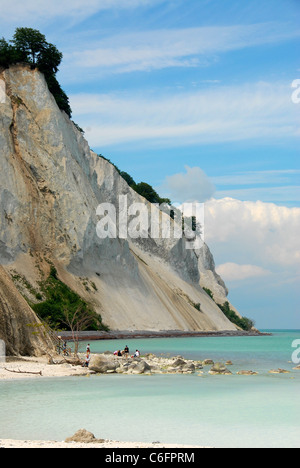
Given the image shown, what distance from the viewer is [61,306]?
5475 cm

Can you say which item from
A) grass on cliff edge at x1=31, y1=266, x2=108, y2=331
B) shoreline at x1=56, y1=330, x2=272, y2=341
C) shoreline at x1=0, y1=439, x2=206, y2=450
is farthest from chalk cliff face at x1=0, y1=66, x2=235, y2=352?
shoreline at x1=0, y1=439, x2=206, y2=450

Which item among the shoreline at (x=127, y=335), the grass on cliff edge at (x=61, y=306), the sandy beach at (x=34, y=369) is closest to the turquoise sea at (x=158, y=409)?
the sandy beach at (x=34, y=369)

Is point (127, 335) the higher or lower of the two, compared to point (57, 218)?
lower

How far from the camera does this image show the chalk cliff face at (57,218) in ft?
192

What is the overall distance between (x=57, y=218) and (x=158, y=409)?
152 ft

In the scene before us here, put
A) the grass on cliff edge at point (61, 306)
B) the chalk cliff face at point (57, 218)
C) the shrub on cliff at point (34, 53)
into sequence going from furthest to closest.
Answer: the shrub on cliff at point (34, 53) < the chalk cliff face at point (57, 218) < the grass on cliff edge at point (61, 306)

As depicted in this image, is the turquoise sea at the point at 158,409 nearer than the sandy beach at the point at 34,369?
Yes

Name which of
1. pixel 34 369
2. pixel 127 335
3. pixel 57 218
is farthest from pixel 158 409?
pixel 57 218

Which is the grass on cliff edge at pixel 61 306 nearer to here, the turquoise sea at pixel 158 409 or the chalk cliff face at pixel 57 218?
the chalk cliff face at pixel 57 218

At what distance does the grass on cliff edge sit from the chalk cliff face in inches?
56.5

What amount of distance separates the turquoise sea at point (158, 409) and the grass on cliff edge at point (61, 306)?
28.8 m

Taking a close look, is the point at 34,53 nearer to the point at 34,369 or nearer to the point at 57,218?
the point at 57,218

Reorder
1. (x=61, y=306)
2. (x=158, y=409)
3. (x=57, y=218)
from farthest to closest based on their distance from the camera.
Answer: (x=57, y=218)
(x=61, y=306)
(x=158, y=409)
